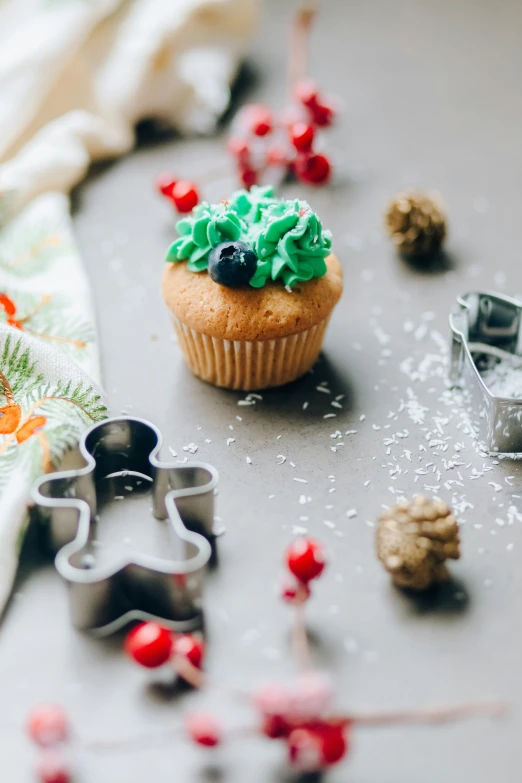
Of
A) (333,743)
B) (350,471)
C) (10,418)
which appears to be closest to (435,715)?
(333,743)

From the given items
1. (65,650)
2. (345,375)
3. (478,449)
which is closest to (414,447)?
(478,449)

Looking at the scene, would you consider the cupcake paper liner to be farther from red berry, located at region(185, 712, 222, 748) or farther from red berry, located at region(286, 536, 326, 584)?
red berry, located at region(185, 712, 222, 748)

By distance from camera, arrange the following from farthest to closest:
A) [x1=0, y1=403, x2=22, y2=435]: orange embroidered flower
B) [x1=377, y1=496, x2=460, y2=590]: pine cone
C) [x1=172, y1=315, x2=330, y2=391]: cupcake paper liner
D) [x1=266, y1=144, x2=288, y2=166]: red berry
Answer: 1. [x1=266, y1=144, x2=288, y2=166]: red berry
2. [x1=172, y1=315, x2=330, y2=391]: cupcake paper liner
3. [x1=0, y1=403, x2=22, y2=435]: orange embroidered flower
4. [x1=377, y1=496, x2=460, y2=590]: pine cone

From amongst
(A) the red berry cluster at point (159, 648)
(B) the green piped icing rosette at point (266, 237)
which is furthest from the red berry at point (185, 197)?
(A) the red berry cluster at point (159, 648)

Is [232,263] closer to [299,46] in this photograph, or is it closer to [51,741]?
[51,741]

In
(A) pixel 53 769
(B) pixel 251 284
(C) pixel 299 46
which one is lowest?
(A) pixel 53 769

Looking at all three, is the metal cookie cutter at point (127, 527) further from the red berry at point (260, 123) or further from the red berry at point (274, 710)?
the red berry at point (260, 123)

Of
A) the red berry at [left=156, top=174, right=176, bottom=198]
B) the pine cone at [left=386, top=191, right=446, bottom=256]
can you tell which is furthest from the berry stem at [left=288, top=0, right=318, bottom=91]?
the pine cone at [left=386, top=191, right=446, bottom=256]
